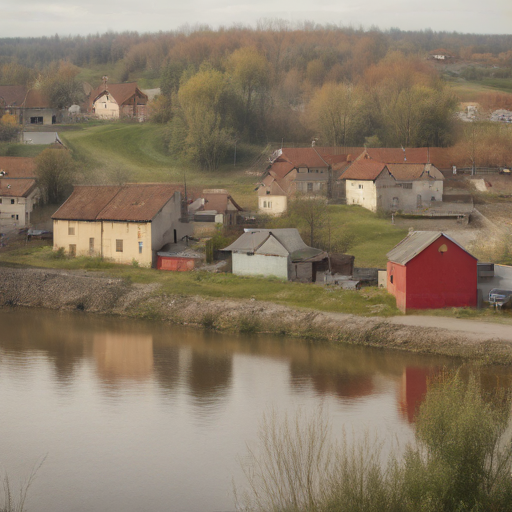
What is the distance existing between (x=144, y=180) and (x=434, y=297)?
28.6 m

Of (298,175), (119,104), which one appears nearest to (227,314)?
(298,175)

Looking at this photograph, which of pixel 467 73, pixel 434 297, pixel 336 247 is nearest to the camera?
pixel 434 297

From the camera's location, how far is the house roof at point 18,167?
144ft

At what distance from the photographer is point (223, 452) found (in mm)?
16125

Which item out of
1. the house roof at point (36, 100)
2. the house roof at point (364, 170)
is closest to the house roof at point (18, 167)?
the house roof at point (364, 170)

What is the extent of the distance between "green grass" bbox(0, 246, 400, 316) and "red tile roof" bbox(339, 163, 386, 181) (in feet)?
54.5

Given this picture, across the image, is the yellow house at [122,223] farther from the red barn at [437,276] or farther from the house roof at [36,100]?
the house roof at [36,100]

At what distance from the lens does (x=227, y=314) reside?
26562 mm

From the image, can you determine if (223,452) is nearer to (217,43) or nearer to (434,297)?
(434,297)

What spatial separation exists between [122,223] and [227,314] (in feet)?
29.9

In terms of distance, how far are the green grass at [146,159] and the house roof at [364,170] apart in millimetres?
5819

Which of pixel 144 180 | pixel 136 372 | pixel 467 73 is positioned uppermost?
pixel 467 73

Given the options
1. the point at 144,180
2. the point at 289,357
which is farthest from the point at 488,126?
the point at 289,357

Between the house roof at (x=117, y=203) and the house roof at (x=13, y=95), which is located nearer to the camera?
the house roof at (x=117, y=203)
